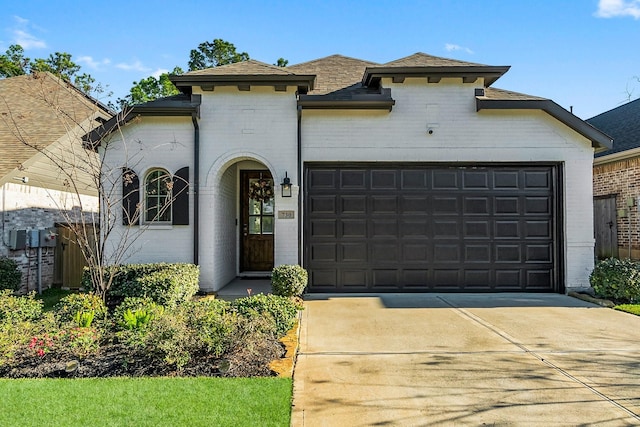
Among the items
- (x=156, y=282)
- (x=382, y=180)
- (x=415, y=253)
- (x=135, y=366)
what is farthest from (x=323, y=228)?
(x=135, y=366)

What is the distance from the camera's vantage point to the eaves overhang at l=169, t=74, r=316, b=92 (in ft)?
27.9

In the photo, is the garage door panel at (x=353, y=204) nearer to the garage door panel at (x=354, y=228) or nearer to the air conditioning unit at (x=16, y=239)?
the garage door panel at (x=354, y=228)

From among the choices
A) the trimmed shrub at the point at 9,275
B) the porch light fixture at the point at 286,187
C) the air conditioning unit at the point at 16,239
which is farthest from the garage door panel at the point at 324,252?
the air conditioning unit at the point at 16,239

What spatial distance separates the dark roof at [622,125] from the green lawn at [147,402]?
1331cm

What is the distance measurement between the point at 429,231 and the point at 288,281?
11.4 feet

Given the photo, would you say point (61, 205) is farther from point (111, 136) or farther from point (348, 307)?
point (348, 307)

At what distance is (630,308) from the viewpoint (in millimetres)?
7387

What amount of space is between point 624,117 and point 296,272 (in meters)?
14.7

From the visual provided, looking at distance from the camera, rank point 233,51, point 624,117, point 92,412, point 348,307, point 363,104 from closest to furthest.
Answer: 1. point 92,412
2. point 348,307
3. point 363,104
4. point 624,117
5. point 233,51

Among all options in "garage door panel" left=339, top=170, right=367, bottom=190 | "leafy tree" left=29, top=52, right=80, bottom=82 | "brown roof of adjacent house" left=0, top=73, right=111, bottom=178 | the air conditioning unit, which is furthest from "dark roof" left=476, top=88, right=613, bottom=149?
"leafy tree" left=29, top=52, right=80, bottom=82

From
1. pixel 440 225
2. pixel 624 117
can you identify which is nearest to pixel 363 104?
pixel 440 225

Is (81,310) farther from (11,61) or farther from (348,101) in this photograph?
(11,61)

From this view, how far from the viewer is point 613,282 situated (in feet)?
25.8

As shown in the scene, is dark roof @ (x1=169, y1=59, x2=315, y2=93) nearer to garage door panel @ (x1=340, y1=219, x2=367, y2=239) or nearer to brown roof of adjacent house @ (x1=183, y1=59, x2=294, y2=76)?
brown roof of adjacent house @ (x1=183, y1=59, x2=294, y2=76)
